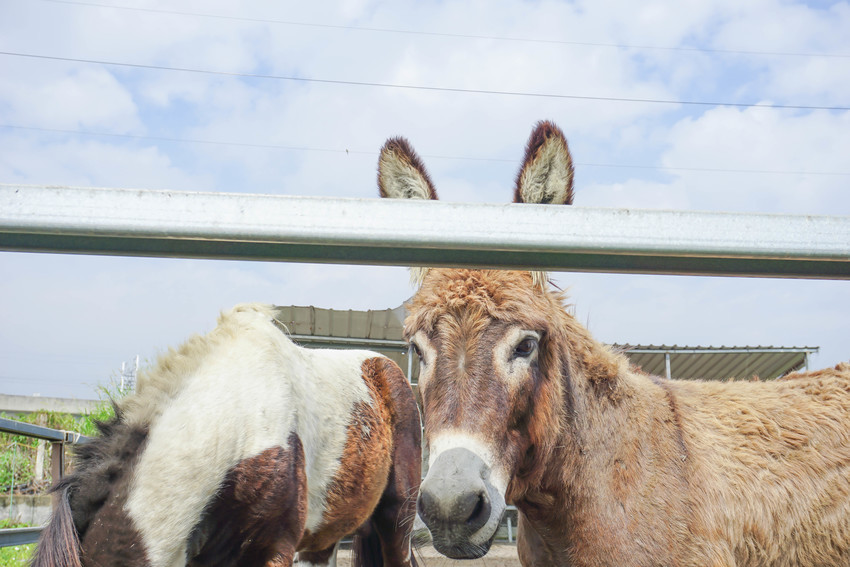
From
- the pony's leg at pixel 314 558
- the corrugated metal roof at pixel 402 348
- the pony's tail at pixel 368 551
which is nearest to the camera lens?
the pony's leg at pixel 314 558

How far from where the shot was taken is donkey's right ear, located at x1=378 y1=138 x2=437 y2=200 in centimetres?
239

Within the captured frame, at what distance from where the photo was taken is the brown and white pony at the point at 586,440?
2170 millimetres

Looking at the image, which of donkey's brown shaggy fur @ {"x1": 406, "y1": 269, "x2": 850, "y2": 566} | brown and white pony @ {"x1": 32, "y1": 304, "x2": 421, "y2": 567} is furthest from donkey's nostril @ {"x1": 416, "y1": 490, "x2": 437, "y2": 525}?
brown and white pony @ {"x1": 32, "y1": 304, "x2": 421, "y2": 567}

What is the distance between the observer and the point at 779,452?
2619mm

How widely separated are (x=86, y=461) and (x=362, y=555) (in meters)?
3.28

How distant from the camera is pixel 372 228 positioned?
0.78 m

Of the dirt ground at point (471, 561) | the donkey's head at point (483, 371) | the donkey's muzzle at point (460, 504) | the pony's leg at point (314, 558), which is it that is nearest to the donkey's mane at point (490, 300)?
the donkey's head at point (483, 371)

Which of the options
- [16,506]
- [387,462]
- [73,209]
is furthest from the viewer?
[16,506]

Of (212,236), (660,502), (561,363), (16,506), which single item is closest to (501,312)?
(561,363)

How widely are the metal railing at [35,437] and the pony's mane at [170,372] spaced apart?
29 cm

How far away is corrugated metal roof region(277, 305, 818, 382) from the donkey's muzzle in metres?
6.81

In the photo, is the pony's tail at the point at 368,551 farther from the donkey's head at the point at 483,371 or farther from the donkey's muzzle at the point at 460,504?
the donkey's muzzle at the point at 460,504

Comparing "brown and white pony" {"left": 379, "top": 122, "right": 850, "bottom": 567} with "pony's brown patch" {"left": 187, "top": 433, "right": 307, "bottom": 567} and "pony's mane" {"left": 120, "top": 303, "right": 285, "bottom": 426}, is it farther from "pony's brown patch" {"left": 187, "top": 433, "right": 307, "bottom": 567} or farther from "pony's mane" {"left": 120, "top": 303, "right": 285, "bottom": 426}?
"pony's mane" {"left": 120, "top": 303, "right": 285, "bottom": 426}

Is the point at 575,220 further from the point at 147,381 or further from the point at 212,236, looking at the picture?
the point at 147,381
